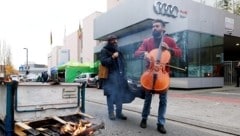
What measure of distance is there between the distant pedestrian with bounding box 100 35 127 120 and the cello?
125 cm

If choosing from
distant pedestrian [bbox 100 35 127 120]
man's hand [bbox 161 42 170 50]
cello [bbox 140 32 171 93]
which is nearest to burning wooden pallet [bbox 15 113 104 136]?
cello [bbox 140 32 171 93]

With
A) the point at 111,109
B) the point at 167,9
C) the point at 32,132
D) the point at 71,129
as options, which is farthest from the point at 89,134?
the point at 167,9

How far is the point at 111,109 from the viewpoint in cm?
756

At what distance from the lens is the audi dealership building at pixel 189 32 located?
2139 cm

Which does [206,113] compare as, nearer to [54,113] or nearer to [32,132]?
[54,113]

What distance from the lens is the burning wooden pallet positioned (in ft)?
15.5

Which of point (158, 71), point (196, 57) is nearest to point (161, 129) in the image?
point (158, 71)

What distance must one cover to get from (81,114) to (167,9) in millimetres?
18894

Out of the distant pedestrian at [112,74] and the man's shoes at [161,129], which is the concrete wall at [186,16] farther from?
the man's shoes at [161,129]

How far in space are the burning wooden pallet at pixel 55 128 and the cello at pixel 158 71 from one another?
5.19 ft

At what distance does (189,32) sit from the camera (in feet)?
70.1

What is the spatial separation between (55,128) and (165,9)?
64.4 feet

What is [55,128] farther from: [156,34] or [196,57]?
[196,57]

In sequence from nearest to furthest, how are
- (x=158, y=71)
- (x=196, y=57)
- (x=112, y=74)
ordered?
1. (x=158, y=71)
2. (x=112, y=74)
3. (x=196, y=57)
